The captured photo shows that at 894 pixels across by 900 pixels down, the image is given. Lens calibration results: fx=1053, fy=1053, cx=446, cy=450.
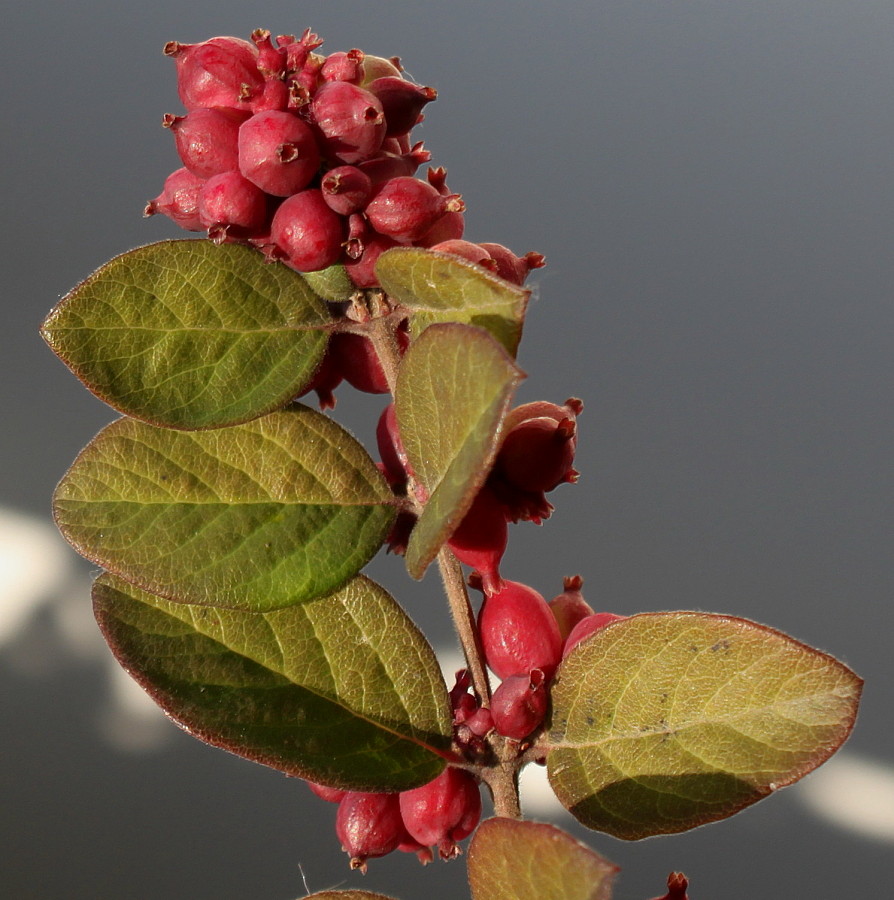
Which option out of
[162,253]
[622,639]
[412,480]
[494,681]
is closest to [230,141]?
[162,253]

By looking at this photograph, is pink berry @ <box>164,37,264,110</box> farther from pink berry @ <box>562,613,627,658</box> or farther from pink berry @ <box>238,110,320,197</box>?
pink berry @ <box>562,613,627,658</box>

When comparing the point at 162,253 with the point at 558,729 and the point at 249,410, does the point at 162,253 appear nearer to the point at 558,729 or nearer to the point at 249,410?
the point at 249,410

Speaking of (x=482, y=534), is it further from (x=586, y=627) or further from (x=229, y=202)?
(x=229, y=202)

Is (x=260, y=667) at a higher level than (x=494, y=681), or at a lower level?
lower

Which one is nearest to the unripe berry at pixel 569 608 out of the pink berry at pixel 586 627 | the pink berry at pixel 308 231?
the pink berry at pixel 586 627

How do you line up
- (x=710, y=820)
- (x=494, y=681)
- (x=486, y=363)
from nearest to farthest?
1. (x=486, y=363)
2. (x=710, y=820)
3. (x=494, y=681)

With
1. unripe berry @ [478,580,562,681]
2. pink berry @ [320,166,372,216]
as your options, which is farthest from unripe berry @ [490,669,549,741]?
pink berry @ [320,166,372,216]

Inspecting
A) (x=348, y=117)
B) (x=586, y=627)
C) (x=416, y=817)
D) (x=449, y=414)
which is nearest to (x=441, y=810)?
(x=416, y=817)
